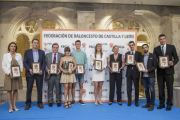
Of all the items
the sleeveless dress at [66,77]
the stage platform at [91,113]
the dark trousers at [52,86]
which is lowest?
the stage platform at [91,113]

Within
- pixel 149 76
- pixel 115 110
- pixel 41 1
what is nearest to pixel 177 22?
pixel 149 76

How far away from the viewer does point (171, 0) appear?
290 inches

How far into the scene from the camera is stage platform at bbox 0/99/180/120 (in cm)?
384

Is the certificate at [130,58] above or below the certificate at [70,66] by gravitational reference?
above

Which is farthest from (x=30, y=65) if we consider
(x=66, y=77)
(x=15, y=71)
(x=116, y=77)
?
(x=116, y=77)

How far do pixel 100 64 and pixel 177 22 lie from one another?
5.02 m

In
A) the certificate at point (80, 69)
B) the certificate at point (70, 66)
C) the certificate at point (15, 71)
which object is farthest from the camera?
the certificate at point (80, 69)

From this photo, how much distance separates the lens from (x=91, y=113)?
164 inches

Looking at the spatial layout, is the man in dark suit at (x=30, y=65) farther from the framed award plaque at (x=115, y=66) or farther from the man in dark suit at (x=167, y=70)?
the man in dark suit at (x=167, y=70)

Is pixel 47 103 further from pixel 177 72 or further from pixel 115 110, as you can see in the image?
pixel 177 72

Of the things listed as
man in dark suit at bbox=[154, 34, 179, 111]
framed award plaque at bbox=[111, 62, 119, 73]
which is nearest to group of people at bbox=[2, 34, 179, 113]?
man in dark suit at bbox=[154, 34, 179, 111]

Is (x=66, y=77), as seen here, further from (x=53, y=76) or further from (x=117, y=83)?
(x=117, y=83)

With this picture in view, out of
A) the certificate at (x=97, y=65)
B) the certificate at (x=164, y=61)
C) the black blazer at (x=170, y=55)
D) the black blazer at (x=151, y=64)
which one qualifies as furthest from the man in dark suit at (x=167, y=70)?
the certificate at (x=97, y=65)

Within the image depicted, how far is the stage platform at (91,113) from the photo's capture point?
3.84 m
